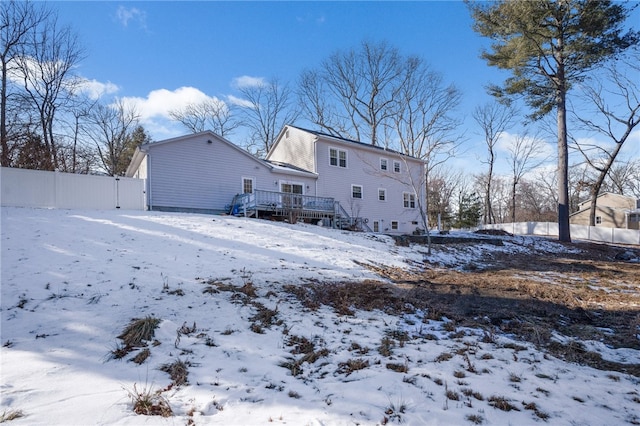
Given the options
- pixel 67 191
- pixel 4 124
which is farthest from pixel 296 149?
pixel 4 124

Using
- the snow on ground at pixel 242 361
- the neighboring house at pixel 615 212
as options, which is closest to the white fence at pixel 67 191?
the snow on ground at pixel 242 361

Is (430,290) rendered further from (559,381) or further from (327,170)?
(327,170)

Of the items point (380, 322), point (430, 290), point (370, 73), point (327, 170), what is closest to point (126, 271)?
point (380, 322)

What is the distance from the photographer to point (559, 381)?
2.67m

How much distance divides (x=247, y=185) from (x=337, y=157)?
22.2 ft

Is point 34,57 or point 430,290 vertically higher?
point 34,57

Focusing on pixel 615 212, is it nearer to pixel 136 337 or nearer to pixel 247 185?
pixel 247 185

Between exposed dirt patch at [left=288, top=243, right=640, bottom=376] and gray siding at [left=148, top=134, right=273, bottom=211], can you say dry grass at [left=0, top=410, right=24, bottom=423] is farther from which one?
gray siding at [left=148, top=134, right=273, bottom=211]

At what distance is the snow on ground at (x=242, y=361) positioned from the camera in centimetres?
221

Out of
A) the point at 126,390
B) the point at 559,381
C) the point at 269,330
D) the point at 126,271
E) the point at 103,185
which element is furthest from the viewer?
the point at 103,185

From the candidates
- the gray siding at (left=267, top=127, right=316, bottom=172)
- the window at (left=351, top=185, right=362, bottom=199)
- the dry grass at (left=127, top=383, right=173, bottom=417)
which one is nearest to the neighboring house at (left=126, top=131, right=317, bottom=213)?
the gray siding at (left=267, top=127, right=316, bottom=172)

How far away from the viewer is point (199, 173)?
48.3 ft

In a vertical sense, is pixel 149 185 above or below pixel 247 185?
below

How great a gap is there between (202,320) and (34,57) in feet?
77.9
